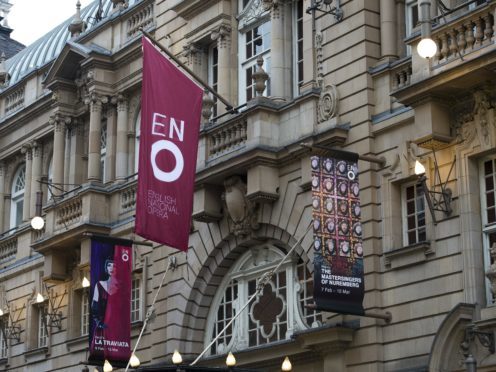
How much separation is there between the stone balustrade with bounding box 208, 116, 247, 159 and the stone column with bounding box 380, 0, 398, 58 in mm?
4466

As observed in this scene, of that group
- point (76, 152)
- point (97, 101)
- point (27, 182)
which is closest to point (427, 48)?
point (97, 101)

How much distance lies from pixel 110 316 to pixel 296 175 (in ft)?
23.3

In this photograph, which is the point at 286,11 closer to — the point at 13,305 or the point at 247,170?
the point at 247,170

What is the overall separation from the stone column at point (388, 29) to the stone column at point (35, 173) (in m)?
17.7

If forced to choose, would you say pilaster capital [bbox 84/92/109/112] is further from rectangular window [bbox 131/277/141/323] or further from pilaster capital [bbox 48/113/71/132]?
Result: rectangular window [bbox 131/277/141/323]

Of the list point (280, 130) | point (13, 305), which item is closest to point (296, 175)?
point (280, 130)

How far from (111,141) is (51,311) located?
18.6 ft

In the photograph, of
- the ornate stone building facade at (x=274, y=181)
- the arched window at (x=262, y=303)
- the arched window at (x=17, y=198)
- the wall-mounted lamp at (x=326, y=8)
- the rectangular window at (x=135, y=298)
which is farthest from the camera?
the arched window at (x=17, y=198)

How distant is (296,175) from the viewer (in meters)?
28.0

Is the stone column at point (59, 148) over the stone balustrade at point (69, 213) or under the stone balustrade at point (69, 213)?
over

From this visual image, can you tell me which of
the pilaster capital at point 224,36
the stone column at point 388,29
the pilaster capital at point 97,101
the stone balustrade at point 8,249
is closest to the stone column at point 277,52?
the pilaster capital at point 224,36

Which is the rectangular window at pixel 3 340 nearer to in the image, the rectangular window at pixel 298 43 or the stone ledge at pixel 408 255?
the rectangular window at pixel 298 43

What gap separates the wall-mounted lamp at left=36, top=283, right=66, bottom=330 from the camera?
37.4m

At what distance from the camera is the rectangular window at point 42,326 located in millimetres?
38531
